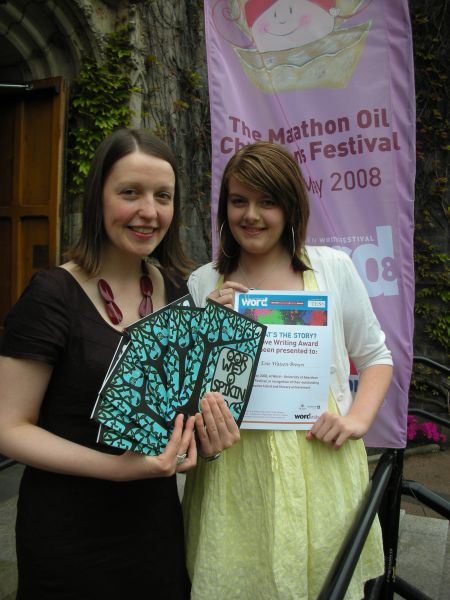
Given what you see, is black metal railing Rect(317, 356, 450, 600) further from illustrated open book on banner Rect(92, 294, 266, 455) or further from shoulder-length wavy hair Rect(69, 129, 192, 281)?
shoulder-length wavy hair Rect(69, 129, 192, 281)

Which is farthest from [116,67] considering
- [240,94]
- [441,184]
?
[441,184]

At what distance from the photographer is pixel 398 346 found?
6.37ft

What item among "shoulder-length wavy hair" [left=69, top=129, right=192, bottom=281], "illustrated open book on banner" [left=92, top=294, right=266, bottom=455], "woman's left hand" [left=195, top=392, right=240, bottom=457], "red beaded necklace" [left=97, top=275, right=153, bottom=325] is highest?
"shoulder-length wavy hair" [left=69, top=129, right=192, bottom=281]

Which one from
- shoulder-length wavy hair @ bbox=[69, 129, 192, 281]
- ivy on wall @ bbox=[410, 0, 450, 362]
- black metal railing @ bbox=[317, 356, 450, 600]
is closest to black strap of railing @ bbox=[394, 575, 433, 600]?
black metal railing @ bbox=[317, 356, 450, 600]

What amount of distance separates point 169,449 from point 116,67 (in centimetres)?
353

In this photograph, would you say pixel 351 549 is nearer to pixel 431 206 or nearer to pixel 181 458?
pixel 181 458

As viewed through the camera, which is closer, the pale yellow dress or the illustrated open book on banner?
the illustrated open book on banner

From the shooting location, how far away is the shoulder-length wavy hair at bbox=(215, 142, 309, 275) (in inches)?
49.6

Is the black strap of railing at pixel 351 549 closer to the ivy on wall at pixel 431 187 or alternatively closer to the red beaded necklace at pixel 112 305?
A: the red beaded necklace at pixel 112 305

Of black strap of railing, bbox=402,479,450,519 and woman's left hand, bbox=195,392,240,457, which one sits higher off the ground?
woman's left hand, bbox=195,392,240,457

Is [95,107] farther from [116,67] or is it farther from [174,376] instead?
[174,376]

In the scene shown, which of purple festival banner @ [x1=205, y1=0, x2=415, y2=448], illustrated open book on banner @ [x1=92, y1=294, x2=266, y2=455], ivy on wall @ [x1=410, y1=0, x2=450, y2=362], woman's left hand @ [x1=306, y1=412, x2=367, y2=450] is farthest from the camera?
ivy on wall @ [x1=410, y1=0, x2=450, y2=362]

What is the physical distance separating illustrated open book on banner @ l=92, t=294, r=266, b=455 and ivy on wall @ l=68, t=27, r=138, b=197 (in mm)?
3011

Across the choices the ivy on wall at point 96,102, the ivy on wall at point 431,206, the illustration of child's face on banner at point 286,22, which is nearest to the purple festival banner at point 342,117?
the illustration of child's face on banner at point 286,22
